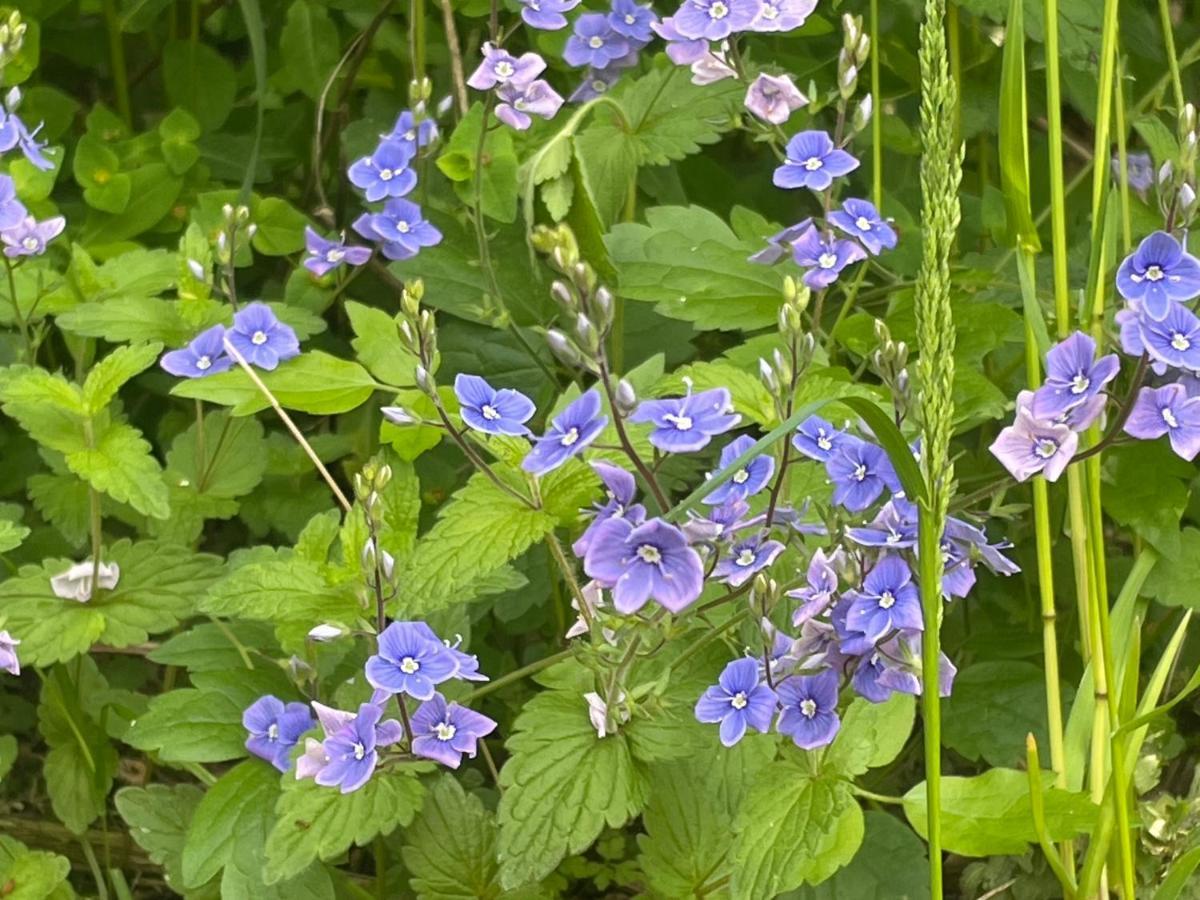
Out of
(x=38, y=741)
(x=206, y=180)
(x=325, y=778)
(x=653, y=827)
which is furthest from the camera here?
(x=206, y=180)

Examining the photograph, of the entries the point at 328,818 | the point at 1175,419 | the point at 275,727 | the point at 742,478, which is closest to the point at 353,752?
the point at 328,818

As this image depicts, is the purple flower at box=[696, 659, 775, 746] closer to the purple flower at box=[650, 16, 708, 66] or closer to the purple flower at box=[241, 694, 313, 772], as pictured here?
the purple flower at box=[241, 694, 313, 772]

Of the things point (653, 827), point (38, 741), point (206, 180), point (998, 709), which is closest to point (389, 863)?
point (653, 827)

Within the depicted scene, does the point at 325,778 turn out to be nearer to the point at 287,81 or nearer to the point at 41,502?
the point at 41,502

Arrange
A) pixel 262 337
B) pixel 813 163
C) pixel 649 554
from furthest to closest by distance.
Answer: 1. pixel 262 337
2. pixel 813 163
3. pixel 649 554

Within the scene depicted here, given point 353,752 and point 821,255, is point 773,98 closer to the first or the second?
point 821,255

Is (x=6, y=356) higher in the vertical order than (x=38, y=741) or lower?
higher
